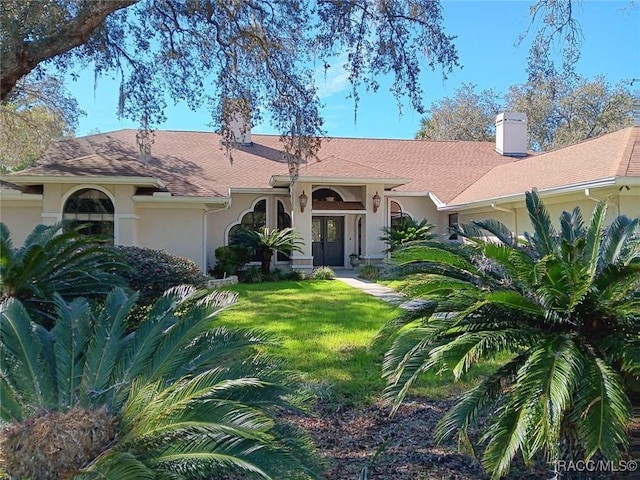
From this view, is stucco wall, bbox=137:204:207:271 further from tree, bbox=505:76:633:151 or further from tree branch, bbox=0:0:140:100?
tree, bbox=505:76:633:151

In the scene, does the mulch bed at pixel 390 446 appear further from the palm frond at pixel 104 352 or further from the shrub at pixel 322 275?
the shrub at pixel 322 275

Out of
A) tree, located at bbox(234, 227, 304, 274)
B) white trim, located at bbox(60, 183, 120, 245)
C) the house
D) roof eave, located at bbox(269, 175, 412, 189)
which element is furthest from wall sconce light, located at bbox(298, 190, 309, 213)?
white trim, located at bbox(60, 183, 120, 245)

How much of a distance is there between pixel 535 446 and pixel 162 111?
35.0 feet

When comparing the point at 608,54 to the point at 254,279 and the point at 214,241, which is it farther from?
the point at 214,241

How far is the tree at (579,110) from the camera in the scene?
34.2 meters

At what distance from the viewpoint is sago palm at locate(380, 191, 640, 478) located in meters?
3.35

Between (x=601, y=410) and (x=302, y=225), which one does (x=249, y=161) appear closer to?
(x=302, y=225)

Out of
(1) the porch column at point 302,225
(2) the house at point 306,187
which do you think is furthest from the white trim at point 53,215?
(1) the porch column at point 302,225

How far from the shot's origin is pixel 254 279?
17.2 m

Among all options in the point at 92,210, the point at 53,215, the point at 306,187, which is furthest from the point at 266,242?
the point at 53,215

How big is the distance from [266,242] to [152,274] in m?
8.66

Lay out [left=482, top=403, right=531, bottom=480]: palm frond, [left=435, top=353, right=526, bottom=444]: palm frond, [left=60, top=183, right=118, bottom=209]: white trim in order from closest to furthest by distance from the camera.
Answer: [left=482, top=403, right=531, bottom=480]: palm frond
[left=435, top=353, right=526, bottom=444]: palm frond
[left=60, top=183, right=118, bottom=209]: white trim

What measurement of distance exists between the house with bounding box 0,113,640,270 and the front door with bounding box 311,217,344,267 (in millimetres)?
46

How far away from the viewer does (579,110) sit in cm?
3553
